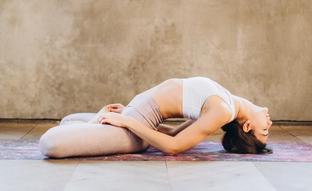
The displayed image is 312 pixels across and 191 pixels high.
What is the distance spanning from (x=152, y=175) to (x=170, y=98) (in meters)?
0.66

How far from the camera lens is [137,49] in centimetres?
468

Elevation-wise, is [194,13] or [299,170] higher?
[194,13]

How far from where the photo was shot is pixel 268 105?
4.74m

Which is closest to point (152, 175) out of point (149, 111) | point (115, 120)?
point (115, 120)

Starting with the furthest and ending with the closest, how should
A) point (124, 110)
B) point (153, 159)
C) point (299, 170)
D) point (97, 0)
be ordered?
point (97, 0) < point (124, 110) < point (153, 159) < point (299, 170)

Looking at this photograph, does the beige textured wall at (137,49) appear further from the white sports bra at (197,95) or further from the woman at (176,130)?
the white sports bra at (197,95)

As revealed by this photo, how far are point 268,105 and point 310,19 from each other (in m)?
0.77

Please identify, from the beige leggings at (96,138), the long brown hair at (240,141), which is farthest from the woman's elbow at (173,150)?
the long brown hair at (240,141)

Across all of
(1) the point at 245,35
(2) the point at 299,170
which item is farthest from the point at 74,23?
(2) the point at 299,170

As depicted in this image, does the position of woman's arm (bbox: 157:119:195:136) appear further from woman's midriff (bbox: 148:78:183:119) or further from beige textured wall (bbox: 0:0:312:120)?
beige textured wall (bbox: 0:0:312:120)

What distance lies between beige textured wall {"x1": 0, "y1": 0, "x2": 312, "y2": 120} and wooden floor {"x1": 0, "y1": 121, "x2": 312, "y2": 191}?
5.82 feet

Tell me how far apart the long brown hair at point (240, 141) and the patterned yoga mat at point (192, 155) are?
1.8 inches

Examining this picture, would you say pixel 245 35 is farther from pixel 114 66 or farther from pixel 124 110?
pixel 124 110

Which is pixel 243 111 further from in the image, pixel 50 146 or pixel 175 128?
pixel 50 146
